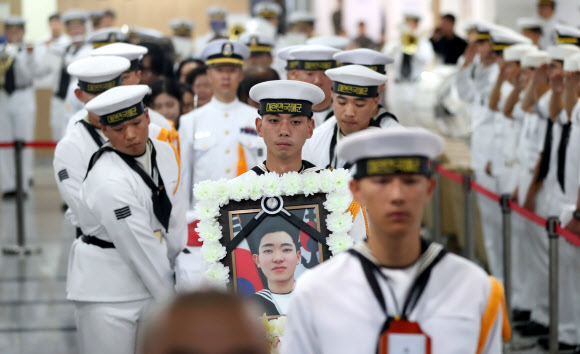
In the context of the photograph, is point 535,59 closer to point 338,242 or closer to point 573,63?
point 573,63

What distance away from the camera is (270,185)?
3.54 metres

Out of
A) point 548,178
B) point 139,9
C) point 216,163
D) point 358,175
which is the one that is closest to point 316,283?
point 358,175

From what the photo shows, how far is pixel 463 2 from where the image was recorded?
1530 cm

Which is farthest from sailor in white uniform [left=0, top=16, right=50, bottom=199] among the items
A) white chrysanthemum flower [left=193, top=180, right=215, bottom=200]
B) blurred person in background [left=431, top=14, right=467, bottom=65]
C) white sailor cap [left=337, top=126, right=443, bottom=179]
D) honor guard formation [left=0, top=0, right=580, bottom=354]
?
white sailor cap [left=337, top=126, right=443, bottom=179]

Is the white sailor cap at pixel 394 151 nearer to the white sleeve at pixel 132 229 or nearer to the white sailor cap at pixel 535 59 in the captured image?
the white sleeve at pixel 132 229

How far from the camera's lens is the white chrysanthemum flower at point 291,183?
354 centimetres

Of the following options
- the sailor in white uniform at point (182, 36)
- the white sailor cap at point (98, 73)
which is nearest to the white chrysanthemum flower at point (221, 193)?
the white sailor cap at point (98, 73)

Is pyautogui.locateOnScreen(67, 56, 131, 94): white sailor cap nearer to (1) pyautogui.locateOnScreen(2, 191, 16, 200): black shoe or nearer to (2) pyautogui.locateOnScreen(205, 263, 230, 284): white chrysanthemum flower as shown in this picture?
(2) pyautogui.locateOnScreen(205, 263, 230, 284): white chrysanthemum flower

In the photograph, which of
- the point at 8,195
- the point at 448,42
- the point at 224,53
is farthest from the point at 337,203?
the point at 8,195

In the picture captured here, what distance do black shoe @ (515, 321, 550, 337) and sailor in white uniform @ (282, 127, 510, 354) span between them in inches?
169

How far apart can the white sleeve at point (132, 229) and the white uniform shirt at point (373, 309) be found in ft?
5.66

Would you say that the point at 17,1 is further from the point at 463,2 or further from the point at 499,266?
the point at 499,266

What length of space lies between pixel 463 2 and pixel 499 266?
26.5ft

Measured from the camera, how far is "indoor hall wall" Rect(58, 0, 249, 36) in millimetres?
20156
